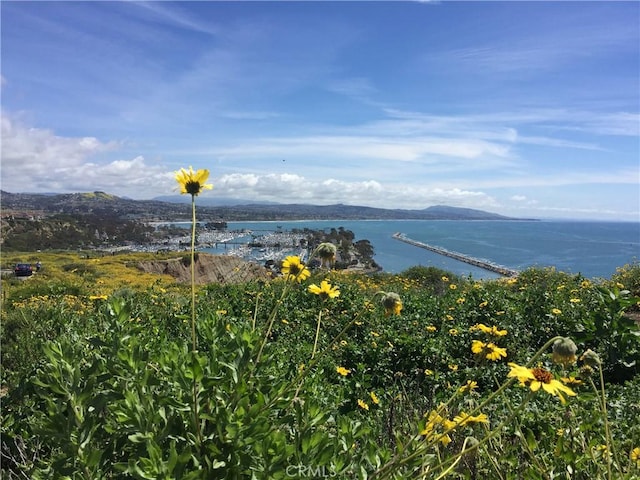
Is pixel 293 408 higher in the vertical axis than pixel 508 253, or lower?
higher

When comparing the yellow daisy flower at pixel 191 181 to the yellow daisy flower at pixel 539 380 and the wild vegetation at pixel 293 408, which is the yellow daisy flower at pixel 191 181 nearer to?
the wild vegetation at pixel 293 408

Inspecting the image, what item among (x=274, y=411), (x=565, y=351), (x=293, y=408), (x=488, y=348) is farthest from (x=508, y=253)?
(x=274, y=411)

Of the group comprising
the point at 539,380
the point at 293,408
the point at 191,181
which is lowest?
the point at 293,408

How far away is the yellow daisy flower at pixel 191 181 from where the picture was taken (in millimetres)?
1938

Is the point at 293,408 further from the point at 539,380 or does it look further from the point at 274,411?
the point at 539,380

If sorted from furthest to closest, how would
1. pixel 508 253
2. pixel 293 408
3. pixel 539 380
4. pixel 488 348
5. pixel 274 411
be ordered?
pixel 508 253 < pixel 488 348 < pixel 293 408 < pixel 274 411 < pixel 539 380

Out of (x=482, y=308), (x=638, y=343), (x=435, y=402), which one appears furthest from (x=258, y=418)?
(x=482, y=308)

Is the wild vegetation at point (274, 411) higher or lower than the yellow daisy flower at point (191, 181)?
lower

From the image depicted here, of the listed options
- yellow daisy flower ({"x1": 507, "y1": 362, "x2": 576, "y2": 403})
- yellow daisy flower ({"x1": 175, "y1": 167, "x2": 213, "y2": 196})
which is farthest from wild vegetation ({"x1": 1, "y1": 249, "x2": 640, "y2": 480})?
yellow daisy flower ({"x1": 175, "y1": 167, "x2": 213, "y2": 196})

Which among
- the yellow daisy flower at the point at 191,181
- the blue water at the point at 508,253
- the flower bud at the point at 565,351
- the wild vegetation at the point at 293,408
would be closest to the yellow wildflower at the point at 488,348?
the wild vegetation at the point at 293,408

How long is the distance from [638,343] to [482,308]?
2.07 metres

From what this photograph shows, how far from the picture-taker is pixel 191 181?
194 centimetres

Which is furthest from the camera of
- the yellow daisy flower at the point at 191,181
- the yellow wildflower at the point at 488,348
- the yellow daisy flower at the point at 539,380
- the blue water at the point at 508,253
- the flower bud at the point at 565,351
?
the blue water at the point at 508,253

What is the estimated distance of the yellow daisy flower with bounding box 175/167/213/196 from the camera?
1938 millimetres
